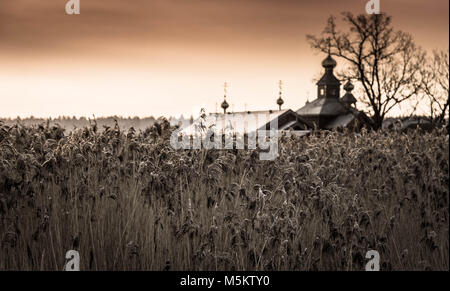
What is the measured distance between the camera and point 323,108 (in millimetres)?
69062

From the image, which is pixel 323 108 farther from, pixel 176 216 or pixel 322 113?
pixel 176 216

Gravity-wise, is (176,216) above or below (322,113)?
below

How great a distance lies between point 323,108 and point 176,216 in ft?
215

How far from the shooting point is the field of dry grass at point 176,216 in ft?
16.5

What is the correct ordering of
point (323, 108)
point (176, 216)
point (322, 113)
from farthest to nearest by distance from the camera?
1. point (323, 108)
2. point (322, 113)
3. point (176, 216)

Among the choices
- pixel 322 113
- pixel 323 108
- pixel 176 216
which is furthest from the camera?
pixel 323 108

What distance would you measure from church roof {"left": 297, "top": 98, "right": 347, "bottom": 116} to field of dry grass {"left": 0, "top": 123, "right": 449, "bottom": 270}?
203 feet

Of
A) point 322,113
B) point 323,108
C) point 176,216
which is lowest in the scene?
point 176,216

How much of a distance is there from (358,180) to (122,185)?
3804 millimetres

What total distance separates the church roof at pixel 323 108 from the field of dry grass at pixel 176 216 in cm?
6182

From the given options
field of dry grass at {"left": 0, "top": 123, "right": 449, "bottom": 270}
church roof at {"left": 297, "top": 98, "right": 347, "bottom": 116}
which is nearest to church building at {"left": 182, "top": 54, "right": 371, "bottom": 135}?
church roof at {"left": 297, "top": 98, "right": 347, "bottom": 116}

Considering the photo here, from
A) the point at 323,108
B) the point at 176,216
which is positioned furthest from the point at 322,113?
the point at 176,216
